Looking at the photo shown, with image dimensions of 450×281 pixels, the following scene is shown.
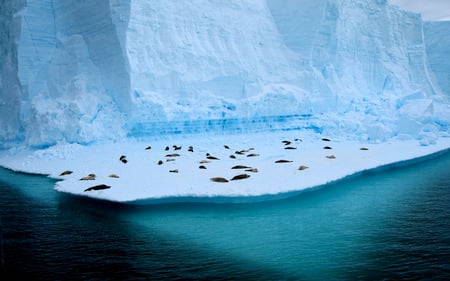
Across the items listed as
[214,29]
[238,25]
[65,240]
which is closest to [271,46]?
[238,25]

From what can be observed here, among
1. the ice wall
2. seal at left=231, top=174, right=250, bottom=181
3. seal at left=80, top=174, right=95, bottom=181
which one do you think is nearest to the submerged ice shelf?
seal at left=80, top=174, right=95, bottom=181

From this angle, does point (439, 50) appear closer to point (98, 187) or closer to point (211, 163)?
point (211, 163)

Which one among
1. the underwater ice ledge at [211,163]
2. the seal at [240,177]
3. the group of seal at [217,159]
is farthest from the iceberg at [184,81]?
the seal at [240,177]

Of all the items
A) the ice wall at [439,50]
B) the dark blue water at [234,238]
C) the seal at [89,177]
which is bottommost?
the dark blue water at [234,238]

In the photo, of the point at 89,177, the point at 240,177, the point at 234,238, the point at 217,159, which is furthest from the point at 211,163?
the point at 234,238

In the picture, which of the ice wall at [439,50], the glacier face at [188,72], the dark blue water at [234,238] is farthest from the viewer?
the ice wall at [439,50]

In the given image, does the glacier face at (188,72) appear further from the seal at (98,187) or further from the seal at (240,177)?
the seal at (240,177)

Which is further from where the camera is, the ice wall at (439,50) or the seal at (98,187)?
the ice wall at (439,50)
